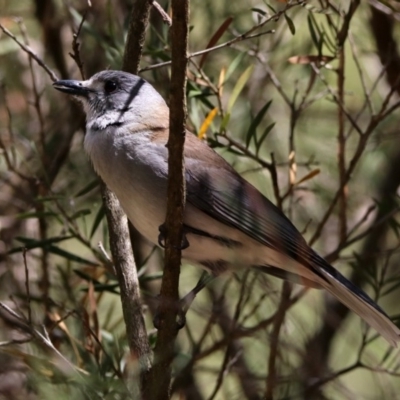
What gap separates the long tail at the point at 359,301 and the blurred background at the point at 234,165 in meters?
0.12

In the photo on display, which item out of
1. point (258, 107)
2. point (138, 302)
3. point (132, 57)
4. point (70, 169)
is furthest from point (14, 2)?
point (138, 302)

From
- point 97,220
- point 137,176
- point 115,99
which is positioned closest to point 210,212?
point 137,176

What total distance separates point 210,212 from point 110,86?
822mm

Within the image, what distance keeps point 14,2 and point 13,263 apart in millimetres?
1666

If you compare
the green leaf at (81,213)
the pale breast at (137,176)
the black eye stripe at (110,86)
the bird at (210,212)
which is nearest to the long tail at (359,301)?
the bird at (210,212)

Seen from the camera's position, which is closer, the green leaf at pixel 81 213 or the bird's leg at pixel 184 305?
the bird's leg at pixel 184 305

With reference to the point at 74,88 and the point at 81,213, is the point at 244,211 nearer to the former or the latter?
the point at 81,213

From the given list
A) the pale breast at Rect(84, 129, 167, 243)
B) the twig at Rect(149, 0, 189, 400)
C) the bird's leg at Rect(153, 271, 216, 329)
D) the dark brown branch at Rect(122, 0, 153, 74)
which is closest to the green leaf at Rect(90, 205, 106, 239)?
the pale breast at Rect(84, 129, 167, 243)

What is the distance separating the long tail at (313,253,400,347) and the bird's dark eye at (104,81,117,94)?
1.17 m

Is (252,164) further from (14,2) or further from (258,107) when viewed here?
(14,2)

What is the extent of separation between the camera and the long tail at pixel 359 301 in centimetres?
351

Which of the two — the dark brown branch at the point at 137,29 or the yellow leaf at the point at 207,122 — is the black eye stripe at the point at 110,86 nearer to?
the dark brown branch at the point at 137,29

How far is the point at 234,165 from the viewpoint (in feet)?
15.7

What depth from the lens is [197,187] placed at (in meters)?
3.72
